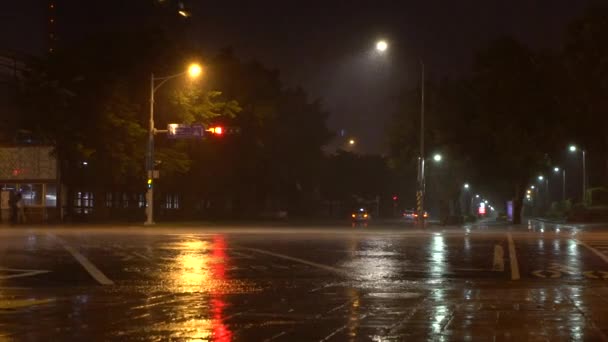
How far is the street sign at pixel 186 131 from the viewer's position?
1927 inches

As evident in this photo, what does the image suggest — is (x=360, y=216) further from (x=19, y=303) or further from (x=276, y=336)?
(x=276, y=336)

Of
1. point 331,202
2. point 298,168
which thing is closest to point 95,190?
point 298,168

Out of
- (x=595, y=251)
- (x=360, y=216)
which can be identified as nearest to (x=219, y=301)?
(x=595, y=251)

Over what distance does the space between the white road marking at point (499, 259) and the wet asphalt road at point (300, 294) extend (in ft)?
0.13

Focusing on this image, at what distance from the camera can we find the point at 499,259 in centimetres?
2391

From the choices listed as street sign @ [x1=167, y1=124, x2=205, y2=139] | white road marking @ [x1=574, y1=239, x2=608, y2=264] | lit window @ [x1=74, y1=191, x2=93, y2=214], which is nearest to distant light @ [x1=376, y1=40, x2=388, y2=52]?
street sign @ [x1=167, y1=124, x2=205, y2=139]

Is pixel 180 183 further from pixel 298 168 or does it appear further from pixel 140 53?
pixel 298 168

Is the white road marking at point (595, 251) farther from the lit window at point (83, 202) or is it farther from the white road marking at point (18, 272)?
the lit window at point (83, 202)

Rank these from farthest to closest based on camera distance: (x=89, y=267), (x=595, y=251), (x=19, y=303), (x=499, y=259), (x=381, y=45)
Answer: (x=381, y=45), (x=595, y=251), (x=499, y=259), (x=89, y=267), (x=19, y=303)

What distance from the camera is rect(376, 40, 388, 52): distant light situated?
42469 millimetres

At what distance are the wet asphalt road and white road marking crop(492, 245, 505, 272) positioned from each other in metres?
0.04

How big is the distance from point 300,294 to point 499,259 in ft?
33.6

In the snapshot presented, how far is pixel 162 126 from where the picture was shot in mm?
57969

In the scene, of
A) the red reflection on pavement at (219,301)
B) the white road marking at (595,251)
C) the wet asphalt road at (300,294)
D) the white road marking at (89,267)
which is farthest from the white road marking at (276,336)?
the white road marking at (595,251)
